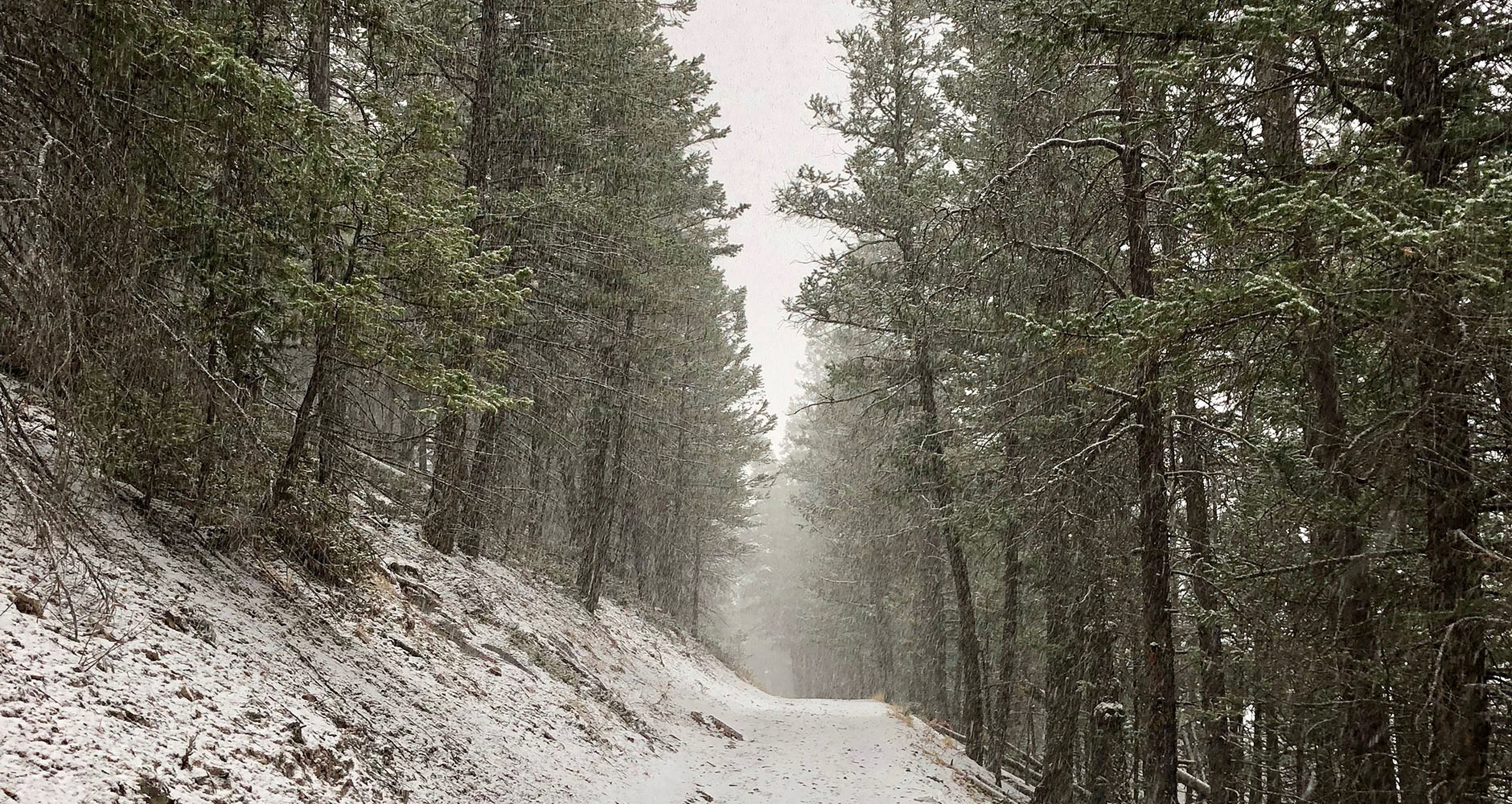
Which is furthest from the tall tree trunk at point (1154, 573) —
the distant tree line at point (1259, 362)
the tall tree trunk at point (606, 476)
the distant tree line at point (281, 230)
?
the tall tree trunk at point (606, 476)

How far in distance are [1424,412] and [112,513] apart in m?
8.70

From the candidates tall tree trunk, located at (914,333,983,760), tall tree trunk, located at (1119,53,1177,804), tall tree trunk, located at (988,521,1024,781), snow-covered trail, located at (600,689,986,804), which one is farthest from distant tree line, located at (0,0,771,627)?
tall tree trunk, located at (988,521,1024,781)

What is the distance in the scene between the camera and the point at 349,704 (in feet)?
20.4

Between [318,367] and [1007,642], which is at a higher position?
[318,367]

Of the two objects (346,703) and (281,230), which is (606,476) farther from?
(281,230)

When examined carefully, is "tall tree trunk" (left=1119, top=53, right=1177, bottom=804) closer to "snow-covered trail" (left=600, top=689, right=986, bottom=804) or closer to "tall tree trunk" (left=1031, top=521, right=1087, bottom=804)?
"tall tree trunk" (left=1031, top=521, right=1087, bottom=804)

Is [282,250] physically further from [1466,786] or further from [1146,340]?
[1466,786]

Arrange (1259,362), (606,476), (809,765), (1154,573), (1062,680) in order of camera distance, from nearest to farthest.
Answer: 1. (1259,362)
2. (1154,573)
3. (1062,680)
4. (809,765)
5. (606,476)

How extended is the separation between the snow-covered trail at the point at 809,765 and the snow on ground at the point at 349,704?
5cm

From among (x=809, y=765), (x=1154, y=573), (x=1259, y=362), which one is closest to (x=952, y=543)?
(x=809, y=765)

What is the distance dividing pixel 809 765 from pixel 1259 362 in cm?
796

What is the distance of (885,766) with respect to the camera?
34.8 feet

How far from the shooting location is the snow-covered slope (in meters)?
4.04

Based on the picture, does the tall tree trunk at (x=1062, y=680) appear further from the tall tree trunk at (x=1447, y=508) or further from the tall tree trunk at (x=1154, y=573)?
the tall tree trunk at (x=1447, y=508)
